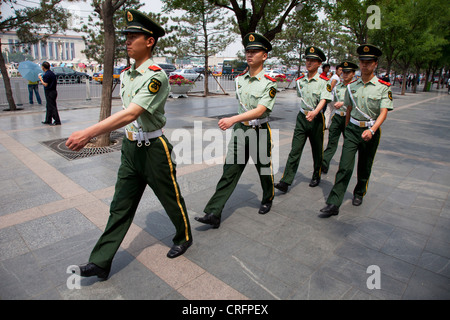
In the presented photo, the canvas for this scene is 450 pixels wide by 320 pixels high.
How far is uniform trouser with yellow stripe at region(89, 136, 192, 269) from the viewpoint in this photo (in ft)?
8.81

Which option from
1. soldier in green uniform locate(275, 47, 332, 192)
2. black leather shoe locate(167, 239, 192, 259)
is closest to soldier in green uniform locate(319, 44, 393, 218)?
soldier in green uniform locate(275, 47, 332, 192)

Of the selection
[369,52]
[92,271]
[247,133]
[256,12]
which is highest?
[256,12]

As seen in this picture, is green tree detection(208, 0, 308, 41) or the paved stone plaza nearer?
the paved stone plaza

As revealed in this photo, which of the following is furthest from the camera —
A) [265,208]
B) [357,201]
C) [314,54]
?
[314,54]

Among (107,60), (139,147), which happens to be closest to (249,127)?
(139,147)

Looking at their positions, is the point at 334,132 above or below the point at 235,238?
above

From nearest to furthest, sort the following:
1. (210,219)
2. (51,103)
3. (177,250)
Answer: (177,250) < (210,219) < (51,103)

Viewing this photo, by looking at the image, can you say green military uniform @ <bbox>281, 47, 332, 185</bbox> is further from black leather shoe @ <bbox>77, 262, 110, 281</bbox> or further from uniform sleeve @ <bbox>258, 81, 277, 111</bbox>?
black leather shoe @ <bbox>77, 262, 110, 281</bbox>

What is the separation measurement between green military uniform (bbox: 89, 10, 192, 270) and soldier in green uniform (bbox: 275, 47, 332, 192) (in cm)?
237

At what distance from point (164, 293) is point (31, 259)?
1354mm

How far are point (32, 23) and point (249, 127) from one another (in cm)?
1208

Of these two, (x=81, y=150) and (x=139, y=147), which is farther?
(x=81, y=150)

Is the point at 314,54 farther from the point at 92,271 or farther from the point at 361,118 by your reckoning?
the point at 92,271

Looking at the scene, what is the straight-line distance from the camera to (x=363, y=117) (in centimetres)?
412
